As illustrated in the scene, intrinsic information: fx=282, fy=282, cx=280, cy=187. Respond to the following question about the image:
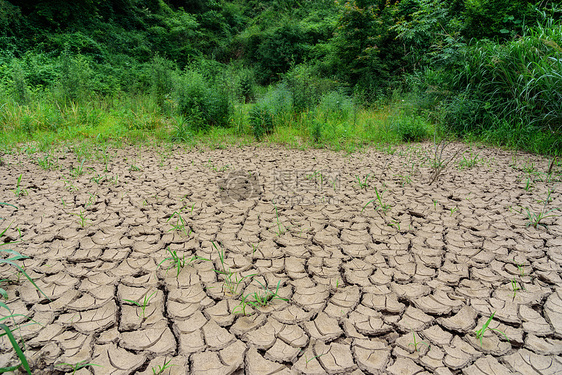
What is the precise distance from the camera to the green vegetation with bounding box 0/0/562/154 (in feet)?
14.6

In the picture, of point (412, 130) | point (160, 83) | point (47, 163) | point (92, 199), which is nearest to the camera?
point (92, 199)

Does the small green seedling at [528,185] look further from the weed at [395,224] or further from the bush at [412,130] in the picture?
the bush at [412,130]

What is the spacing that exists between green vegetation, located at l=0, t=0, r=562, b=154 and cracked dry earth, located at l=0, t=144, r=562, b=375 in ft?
5.20

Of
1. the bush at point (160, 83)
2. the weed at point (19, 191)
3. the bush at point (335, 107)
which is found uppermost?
the bush at point (160, 83)

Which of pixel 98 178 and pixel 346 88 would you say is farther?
pixel 346 88

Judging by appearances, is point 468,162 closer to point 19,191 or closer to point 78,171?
point 78,171

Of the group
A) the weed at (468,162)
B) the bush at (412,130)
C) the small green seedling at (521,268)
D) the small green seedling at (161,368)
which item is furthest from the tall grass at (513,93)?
the small green seedling at (161,368)

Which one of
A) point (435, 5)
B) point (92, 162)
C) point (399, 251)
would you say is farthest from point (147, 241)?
point (435, 5)

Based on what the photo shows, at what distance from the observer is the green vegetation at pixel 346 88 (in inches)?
175

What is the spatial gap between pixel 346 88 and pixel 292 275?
7.22 metres

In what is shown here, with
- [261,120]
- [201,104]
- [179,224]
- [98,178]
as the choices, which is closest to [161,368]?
[179,224]

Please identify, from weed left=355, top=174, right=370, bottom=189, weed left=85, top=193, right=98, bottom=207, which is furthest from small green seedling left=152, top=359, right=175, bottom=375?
weed left=355, top=174, right=370, bottom=189

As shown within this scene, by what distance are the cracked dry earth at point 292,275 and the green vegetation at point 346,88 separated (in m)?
1.58

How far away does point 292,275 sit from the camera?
5.72 feet
